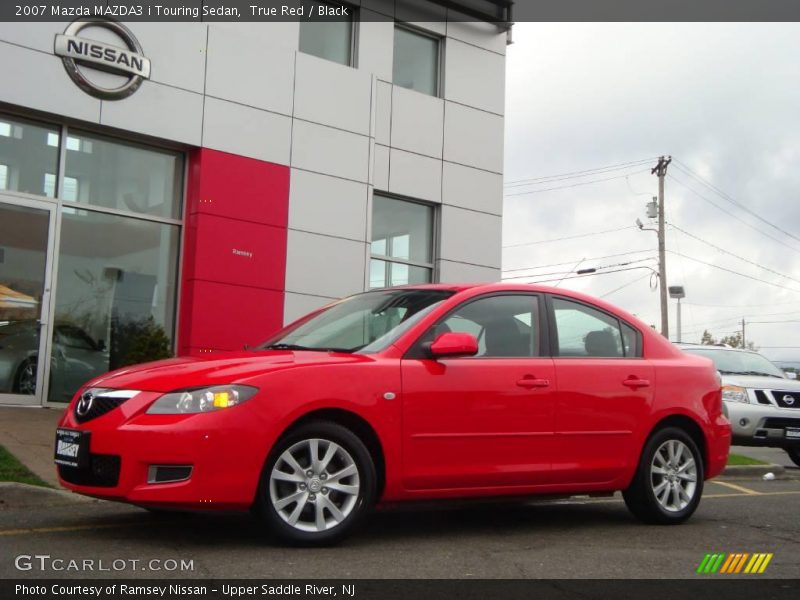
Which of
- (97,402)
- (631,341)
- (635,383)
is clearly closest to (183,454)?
(97,402)

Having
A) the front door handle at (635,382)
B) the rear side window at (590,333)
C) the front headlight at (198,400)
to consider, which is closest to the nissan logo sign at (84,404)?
the front headlight at (198,400)

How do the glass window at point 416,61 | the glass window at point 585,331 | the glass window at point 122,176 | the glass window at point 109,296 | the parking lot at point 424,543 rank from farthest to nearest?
the glass window at point 416,61, the glass window at point 122,176, the glass window at point 109,296, the glass window at point 585,331, the parking lot at point 424,543

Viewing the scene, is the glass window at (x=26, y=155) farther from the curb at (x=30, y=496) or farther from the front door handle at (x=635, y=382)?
the front door handle at (x=635, y=382)

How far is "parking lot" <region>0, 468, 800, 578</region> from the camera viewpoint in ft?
15.7

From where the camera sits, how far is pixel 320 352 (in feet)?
18.9

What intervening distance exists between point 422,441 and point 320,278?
9.15m

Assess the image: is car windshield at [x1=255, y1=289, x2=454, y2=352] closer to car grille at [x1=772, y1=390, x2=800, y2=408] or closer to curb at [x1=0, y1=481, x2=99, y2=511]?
curb at [x1=0, y1=481, x2=99, y2=511]

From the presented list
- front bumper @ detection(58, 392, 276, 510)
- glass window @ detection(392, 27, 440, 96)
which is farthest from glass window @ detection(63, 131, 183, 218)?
front bumper @ detection(58, 392, 276, 510)

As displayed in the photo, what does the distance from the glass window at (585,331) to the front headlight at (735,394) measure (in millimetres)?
5783

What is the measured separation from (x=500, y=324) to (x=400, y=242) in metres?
10.0

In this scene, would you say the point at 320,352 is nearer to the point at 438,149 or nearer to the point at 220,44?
the point at 220,44

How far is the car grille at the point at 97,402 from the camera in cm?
516

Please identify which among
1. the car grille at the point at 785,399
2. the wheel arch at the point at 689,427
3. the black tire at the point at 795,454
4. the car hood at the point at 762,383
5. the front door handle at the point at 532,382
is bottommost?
the black tire at the point at 795,454
